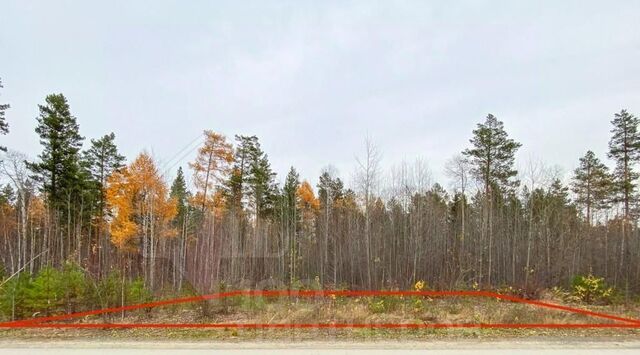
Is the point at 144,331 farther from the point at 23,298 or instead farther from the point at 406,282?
the point at 406,282

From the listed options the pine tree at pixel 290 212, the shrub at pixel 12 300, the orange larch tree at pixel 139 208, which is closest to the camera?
the shrub at pixel 12 300

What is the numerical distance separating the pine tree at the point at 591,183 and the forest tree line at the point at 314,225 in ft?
0.41

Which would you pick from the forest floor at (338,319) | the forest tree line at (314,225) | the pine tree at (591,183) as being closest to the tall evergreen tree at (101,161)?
the forest tree line at (314,225)

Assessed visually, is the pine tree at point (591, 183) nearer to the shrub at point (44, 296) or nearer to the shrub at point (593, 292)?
the shrub at point (593, 292)

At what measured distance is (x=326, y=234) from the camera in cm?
2378

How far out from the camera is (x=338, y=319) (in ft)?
34.5

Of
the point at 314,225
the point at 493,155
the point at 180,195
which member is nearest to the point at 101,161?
the point at 180,195

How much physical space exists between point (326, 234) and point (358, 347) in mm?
16419

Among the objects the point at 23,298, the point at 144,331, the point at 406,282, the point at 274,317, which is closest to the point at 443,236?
the point at 406,282

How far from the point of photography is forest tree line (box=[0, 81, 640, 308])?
20.5m

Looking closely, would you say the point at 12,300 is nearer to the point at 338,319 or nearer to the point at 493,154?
the point at 338,319

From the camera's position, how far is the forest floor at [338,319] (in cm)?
866

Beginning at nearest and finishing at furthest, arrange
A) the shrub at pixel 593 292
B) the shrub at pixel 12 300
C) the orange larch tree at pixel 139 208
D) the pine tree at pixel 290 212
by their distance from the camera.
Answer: the shrub at pixel 12 300, the shrub at pixel 593 292, the pine tree at pixel 290 212, the orange larch tree at pixel 139 208

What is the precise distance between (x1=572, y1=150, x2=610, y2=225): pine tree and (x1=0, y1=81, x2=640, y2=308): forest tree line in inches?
4.9
